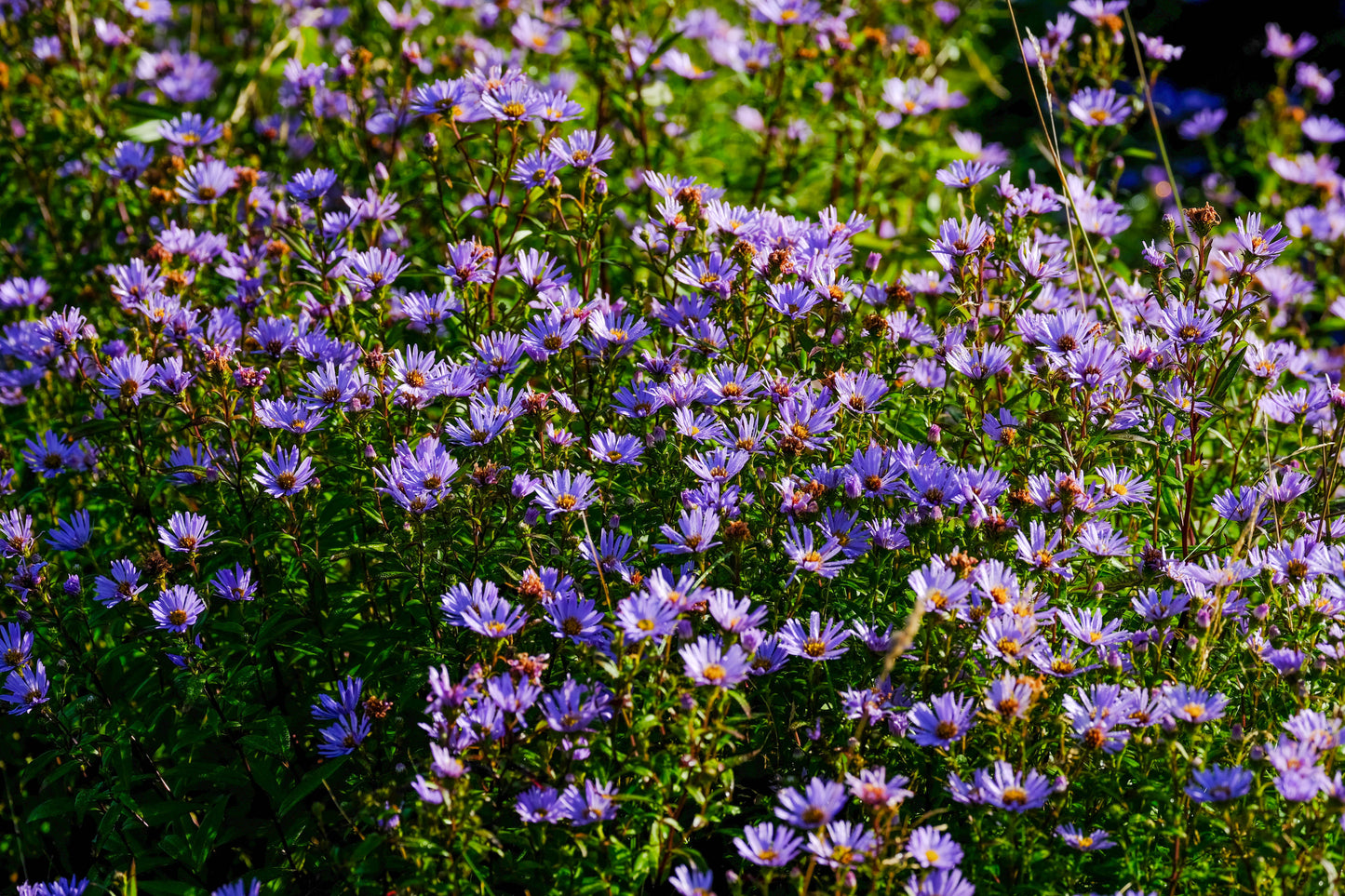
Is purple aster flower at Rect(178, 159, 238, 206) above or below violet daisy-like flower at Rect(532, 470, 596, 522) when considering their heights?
above

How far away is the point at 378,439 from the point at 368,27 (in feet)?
10.4

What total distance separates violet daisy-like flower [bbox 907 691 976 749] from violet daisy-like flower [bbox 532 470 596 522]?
850 millimetres

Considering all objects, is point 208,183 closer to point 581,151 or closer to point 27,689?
point 581,151

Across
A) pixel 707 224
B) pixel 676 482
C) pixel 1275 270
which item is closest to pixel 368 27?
pixel 707 224

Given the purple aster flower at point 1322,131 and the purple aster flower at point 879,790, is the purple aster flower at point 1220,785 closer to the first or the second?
the purple aster flower at point 879,790

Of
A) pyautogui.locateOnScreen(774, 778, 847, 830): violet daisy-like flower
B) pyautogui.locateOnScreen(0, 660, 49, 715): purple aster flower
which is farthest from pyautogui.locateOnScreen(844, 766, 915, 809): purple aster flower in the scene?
pyautogui.locateOnScreen(0, 660, 49, 715): purple aster flower

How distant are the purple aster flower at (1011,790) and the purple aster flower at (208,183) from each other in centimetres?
304

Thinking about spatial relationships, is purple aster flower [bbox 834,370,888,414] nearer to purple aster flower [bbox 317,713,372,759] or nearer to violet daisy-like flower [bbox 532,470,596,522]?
violet daisy-like flower [bbox 532,470,596,522]

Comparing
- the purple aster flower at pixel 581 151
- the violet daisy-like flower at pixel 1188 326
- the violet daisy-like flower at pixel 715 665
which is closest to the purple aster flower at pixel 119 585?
the violet daisy-like flower at pixel 715 665

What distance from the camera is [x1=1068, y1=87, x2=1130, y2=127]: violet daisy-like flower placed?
4008mm

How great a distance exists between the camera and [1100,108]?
4.10 m

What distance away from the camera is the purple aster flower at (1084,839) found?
2.24m

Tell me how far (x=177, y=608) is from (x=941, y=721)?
167 centimetres

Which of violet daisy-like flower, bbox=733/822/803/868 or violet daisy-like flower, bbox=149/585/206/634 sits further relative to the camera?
violet daisy-like flower, bbox=149/585/206/634
